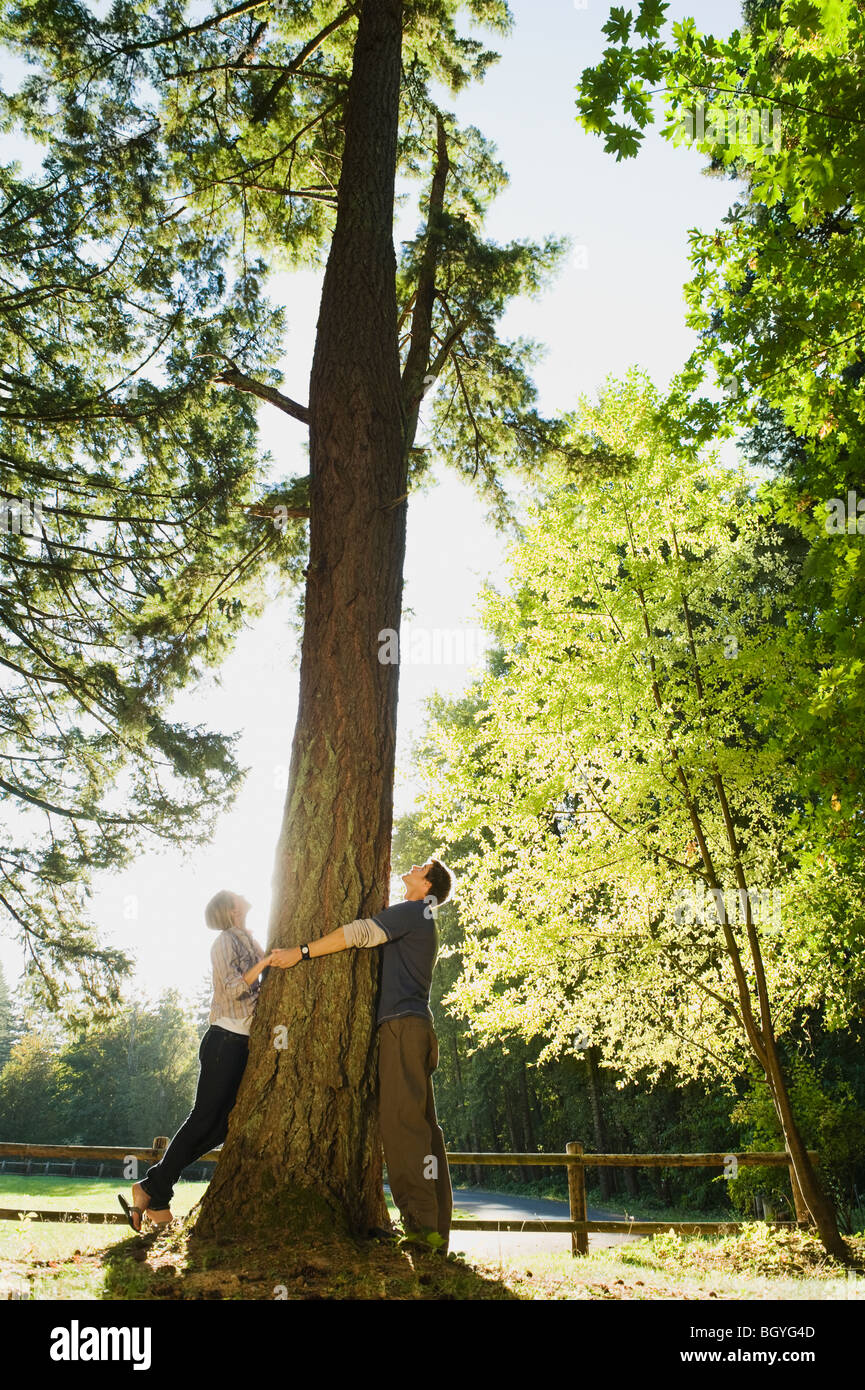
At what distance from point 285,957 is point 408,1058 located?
79 centimetres

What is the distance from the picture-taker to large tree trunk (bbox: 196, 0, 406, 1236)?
12.2 feet

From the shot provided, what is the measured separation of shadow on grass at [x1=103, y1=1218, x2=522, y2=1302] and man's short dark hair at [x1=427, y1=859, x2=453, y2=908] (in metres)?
1.69

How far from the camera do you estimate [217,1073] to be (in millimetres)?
4082

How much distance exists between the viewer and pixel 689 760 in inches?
309

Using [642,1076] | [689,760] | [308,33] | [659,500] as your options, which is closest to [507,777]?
[689,760]

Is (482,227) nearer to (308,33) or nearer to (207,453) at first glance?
(308,33)

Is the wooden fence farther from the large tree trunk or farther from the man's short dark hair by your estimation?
the large tree trunk

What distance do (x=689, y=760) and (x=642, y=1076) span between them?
16596 mm

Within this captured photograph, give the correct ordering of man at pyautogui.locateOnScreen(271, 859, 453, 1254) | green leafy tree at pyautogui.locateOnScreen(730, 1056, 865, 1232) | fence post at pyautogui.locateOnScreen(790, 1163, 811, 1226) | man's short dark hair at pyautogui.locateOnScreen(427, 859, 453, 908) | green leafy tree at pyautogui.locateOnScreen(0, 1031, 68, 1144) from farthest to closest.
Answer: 1. green leafy tree at pyautogui.locateOnScreen(0, 1031, 68, 1144)
2. green leafy tree at pyautogui.locateOnScreen(730, 1056, 865, 1232)
3. fence post at pyautogui.locateOnScreen(790, 1163, 811, 1226)
4. man's short dark hair at pyautogui.locateOnScreen(427, 859, 453, 908)
5. man at pyautogui.locateOnScreen(271, 859, 453, 1254)

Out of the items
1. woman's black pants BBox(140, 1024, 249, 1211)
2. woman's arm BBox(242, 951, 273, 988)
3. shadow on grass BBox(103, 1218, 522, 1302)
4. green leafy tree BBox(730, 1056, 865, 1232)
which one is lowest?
green leafy tree BBox(730, 1056, 865, 1232)

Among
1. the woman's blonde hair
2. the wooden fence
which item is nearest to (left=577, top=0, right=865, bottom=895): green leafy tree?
the woman's blonde hair

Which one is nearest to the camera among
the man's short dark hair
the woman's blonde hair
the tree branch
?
the woman's blonde hair

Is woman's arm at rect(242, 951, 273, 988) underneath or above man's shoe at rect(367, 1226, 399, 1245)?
above

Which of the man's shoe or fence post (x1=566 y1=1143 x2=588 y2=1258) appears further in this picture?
fence post (x1=566 y1=1143 x2=588 y2=1258)
